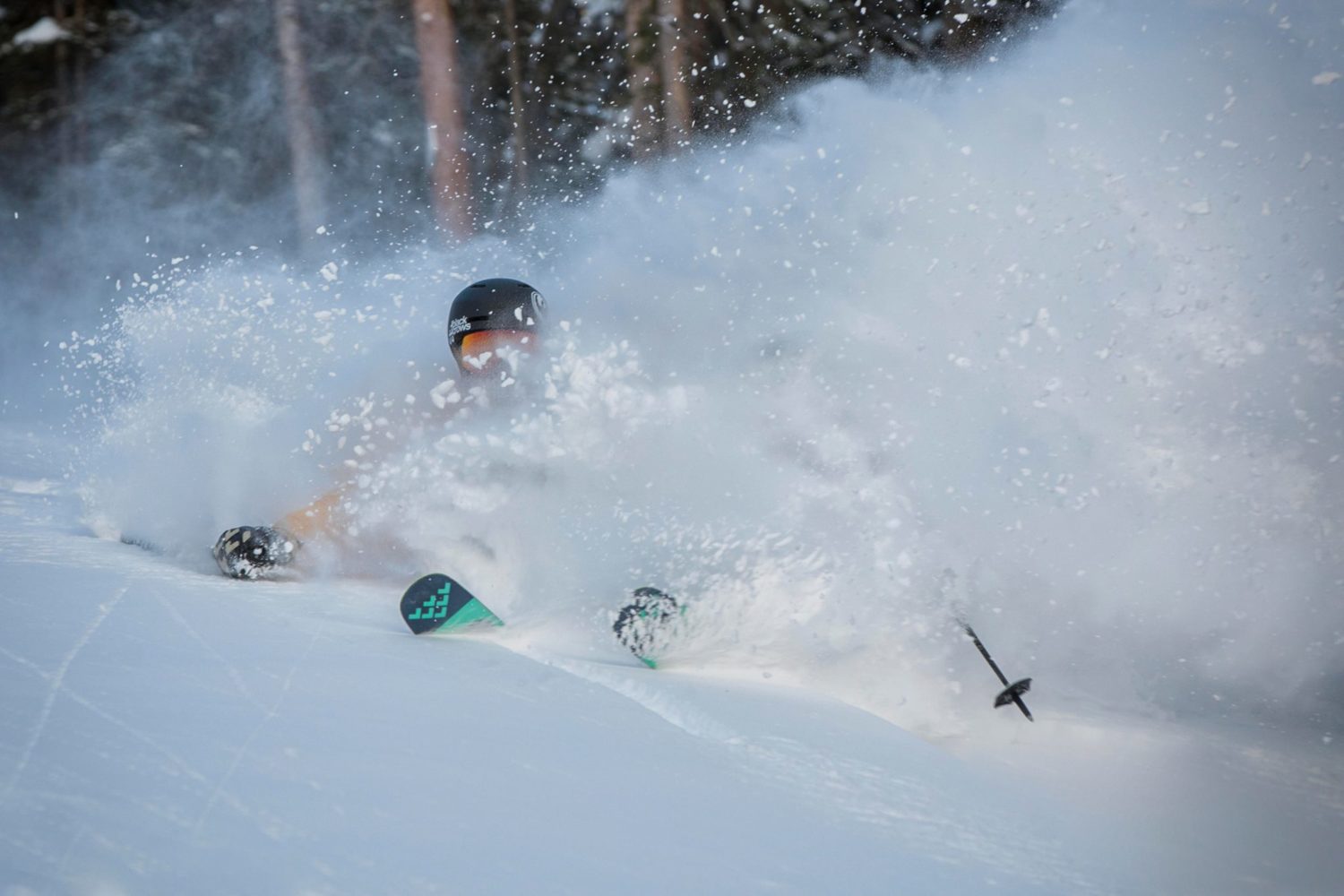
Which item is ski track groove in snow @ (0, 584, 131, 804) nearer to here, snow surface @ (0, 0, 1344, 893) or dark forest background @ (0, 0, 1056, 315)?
snow surface @ (0, 0, 1344, 893)

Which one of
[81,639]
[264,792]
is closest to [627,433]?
Answer: [81,639]

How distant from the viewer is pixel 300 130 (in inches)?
481

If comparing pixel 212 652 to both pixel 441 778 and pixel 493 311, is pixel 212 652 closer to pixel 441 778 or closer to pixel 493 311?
pixel 441 778

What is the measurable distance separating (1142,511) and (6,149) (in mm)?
22623

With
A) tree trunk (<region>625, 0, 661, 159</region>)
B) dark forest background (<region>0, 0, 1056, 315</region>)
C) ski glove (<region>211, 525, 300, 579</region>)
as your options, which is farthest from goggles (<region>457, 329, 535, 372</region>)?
dark forest background (<region>0, 0, 1056, 315</region>)

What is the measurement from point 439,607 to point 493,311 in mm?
1812

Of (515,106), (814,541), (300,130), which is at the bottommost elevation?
(814,541)

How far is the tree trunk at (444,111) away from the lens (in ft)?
36.1

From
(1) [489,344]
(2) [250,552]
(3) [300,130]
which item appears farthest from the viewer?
(3) [300,130]

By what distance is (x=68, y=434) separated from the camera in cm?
857

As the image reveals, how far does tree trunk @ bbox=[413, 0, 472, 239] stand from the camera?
36.1ft

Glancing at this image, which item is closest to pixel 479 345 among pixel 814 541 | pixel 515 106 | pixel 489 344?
pixel 489 344

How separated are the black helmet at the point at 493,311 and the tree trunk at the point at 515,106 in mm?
12392

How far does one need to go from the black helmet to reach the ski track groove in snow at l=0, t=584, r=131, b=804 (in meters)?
1.97
